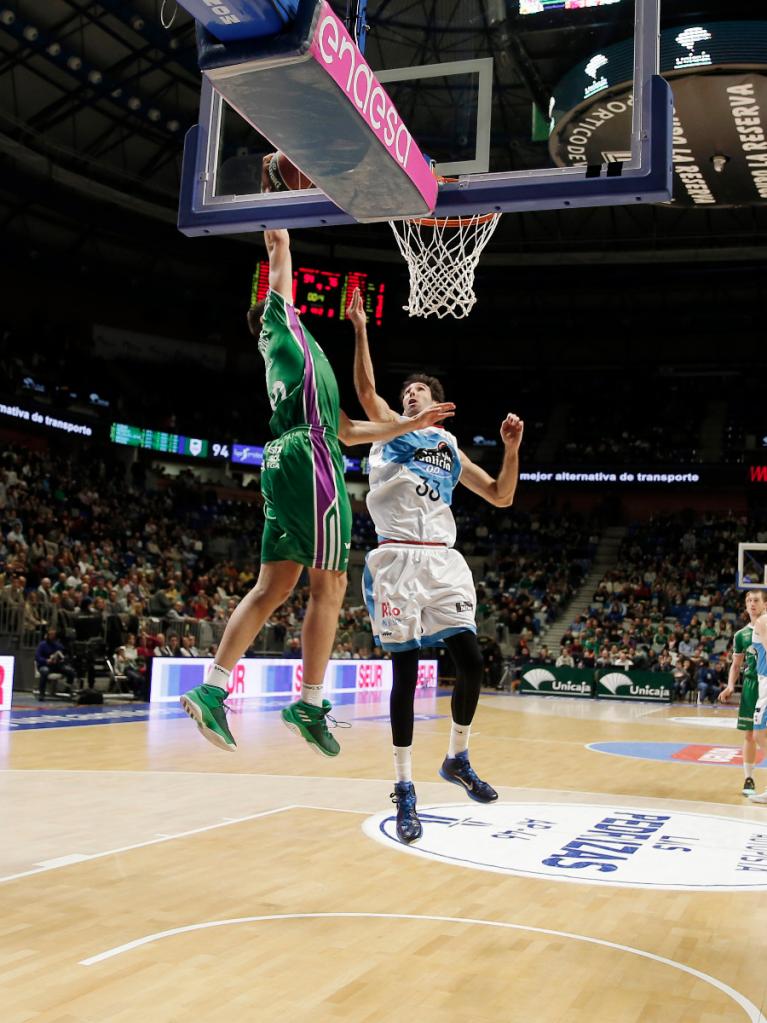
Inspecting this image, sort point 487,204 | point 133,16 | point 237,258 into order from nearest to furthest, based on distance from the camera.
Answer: point 487,204 < point 133,16 < point 237,258

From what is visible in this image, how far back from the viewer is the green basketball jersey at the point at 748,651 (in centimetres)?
953

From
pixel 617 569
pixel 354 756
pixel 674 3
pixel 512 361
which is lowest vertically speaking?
pixel 354 756

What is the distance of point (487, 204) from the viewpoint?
5176 millimetres

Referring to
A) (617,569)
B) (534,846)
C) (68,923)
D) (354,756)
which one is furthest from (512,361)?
(68,923)

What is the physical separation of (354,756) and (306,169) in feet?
25.6

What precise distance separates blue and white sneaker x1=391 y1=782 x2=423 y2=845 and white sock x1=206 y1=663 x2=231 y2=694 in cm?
139

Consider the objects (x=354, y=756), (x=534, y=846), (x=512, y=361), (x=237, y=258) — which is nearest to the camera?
(x=534, y=846)

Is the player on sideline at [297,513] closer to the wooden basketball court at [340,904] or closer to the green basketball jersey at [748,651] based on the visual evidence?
the wooden basketball court at [340,904]

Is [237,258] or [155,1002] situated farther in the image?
[237,258]

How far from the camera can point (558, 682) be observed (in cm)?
2458

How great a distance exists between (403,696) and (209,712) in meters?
1.48

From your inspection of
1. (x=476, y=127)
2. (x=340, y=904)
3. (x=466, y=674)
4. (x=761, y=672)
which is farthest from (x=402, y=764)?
(x=761, y=672)

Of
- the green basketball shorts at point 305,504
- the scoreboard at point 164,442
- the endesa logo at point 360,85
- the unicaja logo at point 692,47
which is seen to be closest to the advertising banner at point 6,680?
the green basketball shorts at point 305,504

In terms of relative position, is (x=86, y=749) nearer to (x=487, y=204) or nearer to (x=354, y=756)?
(x=354, y=756)
